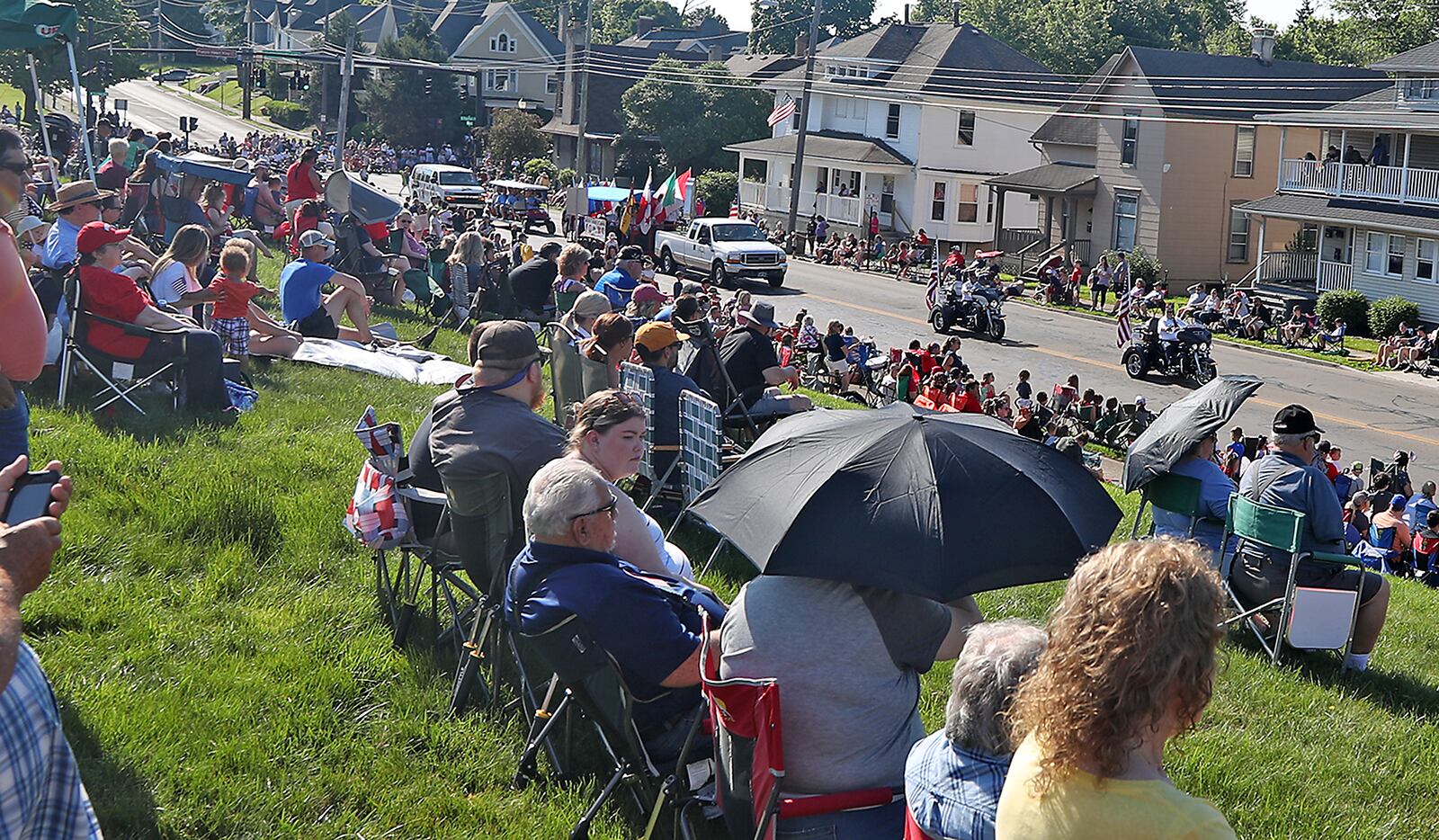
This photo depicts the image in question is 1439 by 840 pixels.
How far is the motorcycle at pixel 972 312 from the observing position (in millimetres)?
31391

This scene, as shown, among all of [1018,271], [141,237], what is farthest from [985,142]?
[141,237]

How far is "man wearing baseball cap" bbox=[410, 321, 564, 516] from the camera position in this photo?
6.03m

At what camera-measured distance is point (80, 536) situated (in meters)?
6.96

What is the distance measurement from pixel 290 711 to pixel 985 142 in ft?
174

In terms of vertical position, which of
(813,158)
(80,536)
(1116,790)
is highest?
(813,158)

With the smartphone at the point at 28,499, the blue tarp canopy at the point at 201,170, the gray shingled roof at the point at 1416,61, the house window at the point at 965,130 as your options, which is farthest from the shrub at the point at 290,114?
the smartphone at the point at 28,499

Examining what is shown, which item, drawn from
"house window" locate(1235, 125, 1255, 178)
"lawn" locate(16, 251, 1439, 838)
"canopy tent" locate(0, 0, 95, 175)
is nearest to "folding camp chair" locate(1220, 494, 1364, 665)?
"lawn" locate(16, 251, 1439, 838)

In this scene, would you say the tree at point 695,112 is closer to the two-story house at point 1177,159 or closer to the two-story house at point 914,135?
the two-story house at point 914,135

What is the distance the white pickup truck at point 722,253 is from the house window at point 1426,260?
16.3 m

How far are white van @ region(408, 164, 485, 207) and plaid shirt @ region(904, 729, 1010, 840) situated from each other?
47.7 meters

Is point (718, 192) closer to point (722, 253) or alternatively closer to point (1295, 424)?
point (722, 253)

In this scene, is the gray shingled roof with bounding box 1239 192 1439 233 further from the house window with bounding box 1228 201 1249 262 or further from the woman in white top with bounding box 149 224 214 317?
the woman in white top with bounding box 149 224 214 317

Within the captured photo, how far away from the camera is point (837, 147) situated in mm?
58000

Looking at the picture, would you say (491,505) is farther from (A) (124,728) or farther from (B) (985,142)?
(B) (985,142)
